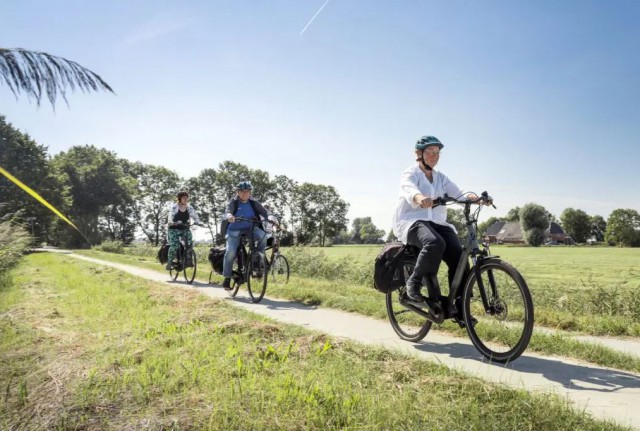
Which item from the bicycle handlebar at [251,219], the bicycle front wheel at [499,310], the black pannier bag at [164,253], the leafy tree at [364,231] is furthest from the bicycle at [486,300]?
the leafy tree at [364,231]

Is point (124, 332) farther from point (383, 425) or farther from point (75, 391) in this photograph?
point (383, 425)

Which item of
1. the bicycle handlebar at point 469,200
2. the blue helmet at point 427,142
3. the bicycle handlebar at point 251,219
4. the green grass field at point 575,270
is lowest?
the green grass field at point 575,270

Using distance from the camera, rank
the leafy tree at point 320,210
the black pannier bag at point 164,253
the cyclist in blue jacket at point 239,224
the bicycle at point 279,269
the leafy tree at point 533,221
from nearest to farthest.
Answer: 1. the cyclist in blue jacket at point 239,224
2. the bicycle at point 279,269
3. the black pannier bag at point 164,253
4. the leafy tree at point 533,221
5. the leafy tree at point 320,210

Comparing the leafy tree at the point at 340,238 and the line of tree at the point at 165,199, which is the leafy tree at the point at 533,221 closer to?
the line of tree at the point at 165,199

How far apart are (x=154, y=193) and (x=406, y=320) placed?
80344mm

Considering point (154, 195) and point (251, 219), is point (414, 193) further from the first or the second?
point (154, 195)

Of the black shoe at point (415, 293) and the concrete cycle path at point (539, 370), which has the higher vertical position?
the black shoe at point (415, 293)

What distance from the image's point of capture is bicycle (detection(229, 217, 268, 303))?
7.90m

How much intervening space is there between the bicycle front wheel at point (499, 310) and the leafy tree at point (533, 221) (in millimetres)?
81968

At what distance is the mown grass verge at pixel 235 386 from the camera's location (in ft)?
7.45

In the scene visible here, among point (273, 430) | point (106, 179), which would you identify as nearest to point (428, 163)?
point (273, 430)

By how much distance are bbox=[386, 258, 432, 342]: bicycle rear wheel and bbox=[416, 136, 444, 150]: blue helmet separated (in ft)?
4.24

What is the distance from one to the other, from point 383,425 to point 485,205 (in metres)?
2.52

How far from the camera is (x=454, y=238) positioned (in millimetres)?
4410
